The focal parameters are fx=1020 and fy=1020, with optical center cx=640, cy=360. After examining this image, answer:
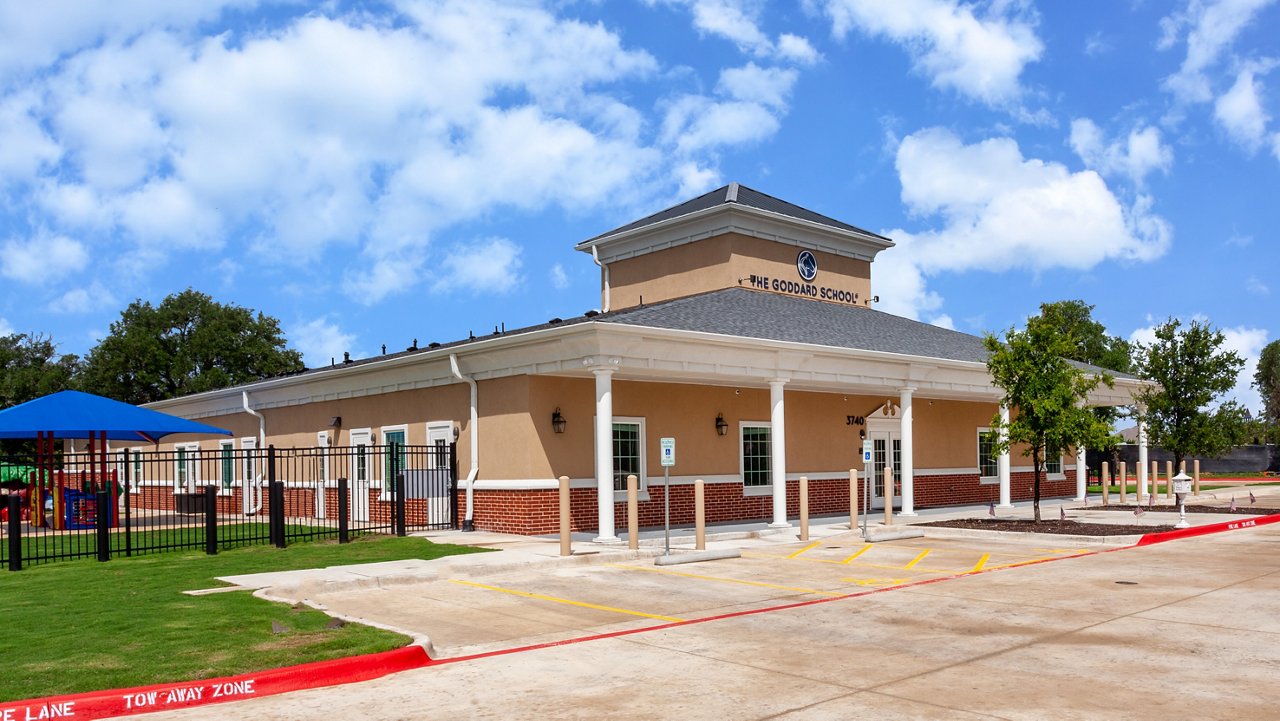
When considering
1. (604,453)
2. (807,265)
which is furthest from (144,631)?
(807,265)

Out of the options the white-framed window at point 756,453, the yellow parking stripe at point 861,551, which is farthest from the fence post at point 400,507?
the yellow parking stripe at point 861,551

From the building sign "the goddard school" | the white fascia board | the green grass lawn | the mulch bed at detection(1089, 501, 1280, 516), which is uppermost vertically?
the white fascia board

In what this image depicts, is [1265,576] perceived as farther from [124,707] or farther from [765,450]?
[124,707]

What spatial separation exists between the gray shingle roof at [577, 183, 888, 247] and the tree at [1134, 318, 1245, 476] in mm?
12038

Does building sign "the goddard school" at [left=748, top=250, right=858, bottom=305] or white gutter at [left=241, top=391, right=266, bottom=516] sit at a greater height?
building sign "the goddard school" at [left=748, top=250, right=858, bottom=305]

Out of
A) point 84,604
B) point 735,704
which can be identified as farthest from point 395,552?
point 735,704

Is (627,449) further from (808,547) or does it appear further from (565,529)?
(565,529)

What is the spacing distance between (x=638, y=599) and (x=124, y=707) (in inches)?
252

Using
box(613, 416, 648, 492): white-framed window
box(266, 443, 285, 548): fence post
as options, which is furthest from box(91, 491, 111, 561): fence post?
box(613, 416, 648, 492): white-framed window

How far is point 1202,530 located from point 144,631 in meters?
20.5

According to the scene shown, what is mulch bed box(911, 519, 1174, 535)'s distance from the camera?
68.4 ft

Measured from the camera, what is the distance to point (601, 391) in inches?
731

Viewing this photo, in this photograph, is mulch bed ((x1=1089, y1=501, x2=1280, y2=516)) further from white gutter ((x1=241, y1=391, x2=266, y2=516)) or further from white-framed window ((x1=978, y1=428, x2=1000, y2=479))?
white gutter ((x1=241, y1=391, x2=266, y2=516))

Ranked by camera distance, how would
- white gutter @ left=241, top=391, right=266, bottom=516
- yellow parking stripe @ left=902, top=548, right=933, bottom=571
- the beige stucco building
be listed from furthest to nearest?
white gutter @ left=241, top=391, right=266, bottom=516
the beige stucco building
yellow parking stripe @ left=902, top=548, right=933, bottom=571
